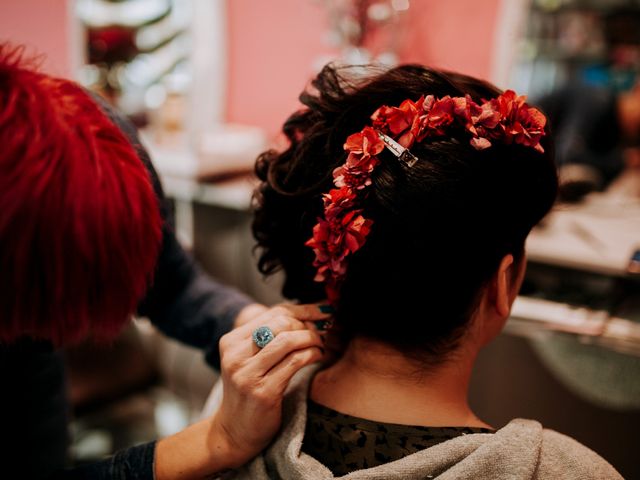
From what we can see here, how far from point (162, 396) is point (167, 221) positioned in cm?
145

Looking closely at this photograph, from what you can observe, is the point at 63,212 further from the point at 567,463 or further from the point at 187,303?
the point at 567,463

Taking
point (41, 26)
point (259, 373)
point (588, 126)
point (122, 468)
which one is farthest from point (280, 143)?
point (41, 26)

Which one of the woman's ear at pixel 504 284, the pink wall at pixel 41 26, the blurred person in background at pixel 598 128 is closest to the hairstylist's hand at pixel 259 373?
the woman's ear at pixel 504 284

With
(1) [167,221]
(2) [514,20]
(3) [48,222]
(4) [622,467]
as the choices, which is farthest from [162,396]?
(2) [514,20]

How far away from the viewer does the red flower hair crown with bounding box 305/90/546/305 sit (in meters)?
Result: 0.73

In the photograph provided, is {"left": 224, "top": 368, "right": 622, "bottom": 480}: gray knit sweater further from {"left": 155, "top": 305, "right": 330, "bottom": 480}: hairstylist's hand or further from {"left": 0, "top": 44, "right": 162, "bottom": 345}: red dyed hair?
{"left": 0, "top": 44, "right": 162, "bottom": 345}: red dyed hair

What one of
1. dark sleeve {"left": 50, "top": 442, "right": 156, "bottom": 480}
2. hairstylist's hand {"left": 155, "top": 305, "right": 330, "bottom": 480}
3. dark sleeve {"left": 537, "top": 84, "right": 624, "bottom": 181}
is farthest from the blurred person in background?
dark sleeve {"left": 50, "top": 442, "right": 156, "bottom": 480}

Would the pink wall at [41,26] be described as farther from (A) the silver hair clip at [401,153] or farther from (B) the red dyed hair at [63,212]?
(A) the silver hair clip at [401,153]

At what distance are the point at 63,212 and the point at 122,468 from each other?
1.43 ft

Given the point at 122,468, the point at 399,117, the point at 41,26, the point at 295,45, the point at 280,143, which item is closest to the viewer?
the point at 399,117

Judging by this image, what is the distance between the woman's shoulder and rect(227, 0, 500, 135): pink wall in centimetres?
188

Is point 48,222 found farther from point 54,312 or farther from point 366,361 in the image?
point 366,361

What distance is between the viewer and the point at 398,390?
2.67 feet

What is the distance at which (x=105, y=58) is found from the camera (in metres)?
2.97
